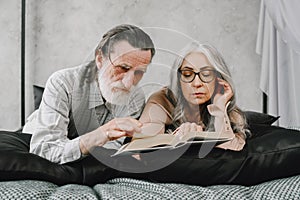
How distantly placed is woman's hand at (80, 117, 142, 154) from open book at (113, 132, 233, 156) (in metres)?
0.03

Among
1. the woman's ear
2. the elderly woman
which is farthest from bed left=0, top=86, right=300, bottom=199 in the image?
the woman's ear

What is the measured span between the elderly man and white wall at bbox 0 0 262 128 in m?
1.79

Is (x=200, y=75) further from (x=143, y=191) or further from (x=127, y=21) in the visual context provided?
(x=127, y=21)

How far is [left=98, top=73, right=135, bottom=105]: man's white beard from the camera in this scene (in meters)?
1.20

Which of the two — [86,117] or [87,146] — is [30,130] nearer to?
[86,117]

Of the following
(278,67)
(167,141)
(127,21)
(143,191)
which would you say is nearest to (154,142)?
(167,141)

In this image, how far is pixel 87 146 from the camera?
44.4 inches

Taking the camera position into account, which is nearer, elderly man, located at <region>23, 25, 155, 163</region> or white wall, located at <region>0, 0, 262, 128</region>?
elderly man, located at <region>23, 25, 155, 163</region>

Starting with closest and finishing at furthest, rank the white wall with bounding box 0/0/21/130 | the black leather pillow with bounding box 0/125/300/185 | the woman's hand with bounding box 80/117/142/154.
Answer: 1. the black leather pillow with bounding box 0/125/300/185
2. the woman's hand with bounding box 80/117/142/154
3. the white wall with bounding box 0/0/21/130

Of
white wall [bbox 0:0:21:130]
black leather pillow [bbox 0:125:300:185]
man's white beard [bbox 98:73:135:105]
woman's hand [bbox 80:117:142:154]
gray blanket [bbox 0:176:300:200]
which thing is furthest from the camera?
white wall [bbox 0:0:21:130]

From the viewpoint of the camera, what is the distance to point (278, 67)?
2680mm

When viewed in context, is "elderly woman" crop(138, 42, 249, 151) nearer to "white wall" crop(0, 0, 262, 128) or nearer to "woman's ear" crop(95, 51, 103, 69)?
"woman's ear" crop(95, 51, 103, 69)

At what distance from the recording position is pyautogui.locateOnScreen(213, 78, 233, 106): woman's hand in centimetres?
118

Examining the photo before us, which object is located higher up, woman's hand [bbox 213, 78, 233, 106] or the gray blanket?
woman's hand [bbox 213, 78, 233, 106]
